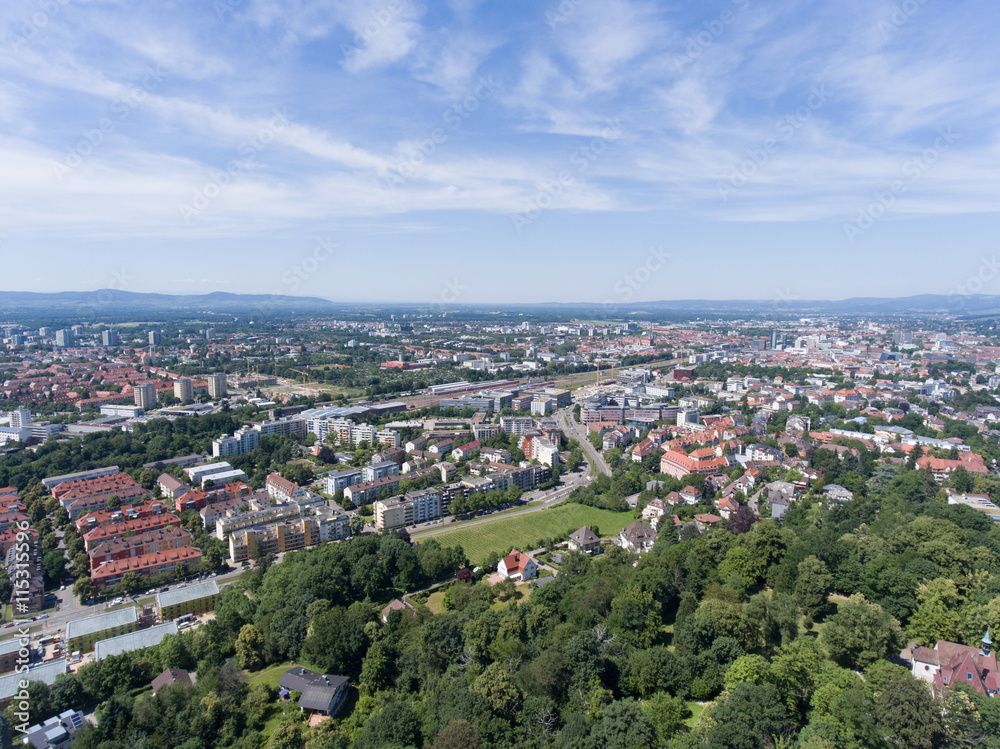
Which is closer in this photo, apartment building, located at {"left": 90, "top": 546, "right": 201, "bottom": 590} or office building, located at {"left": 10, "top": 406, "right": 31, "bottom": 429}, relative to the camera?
apartment building, located at {"left": 90, "top": 546, "right": 201, "bottom": 590}

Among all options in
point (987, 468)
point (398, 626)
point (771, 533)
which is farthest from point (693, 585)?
point (987, 468)

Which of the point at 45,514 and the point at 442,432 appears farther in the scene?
the point at 442,432

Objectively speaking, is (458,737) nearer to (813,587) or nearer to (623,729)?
(623,729)

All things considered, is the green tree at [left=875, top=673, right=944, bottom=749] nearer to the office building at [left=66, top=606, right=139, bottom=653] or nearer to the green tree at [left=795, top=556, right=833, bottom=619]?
the green tree at [left=795, top=556, right=833, bottom=619]

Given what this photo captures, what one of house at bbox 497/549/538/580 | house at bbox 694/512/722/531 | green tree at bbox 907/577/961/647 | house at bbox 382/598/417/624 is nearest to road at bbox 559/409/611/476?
house at bbox 694/512/722/531

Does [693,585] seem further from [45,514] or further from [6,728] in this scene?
[45,514]

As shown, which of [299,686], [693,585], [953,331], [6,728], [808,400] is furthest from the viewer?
[953,331]

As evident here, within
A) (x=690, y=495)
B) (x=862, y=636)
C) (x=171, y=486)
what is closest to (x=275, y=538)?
(x=171, y=486)
